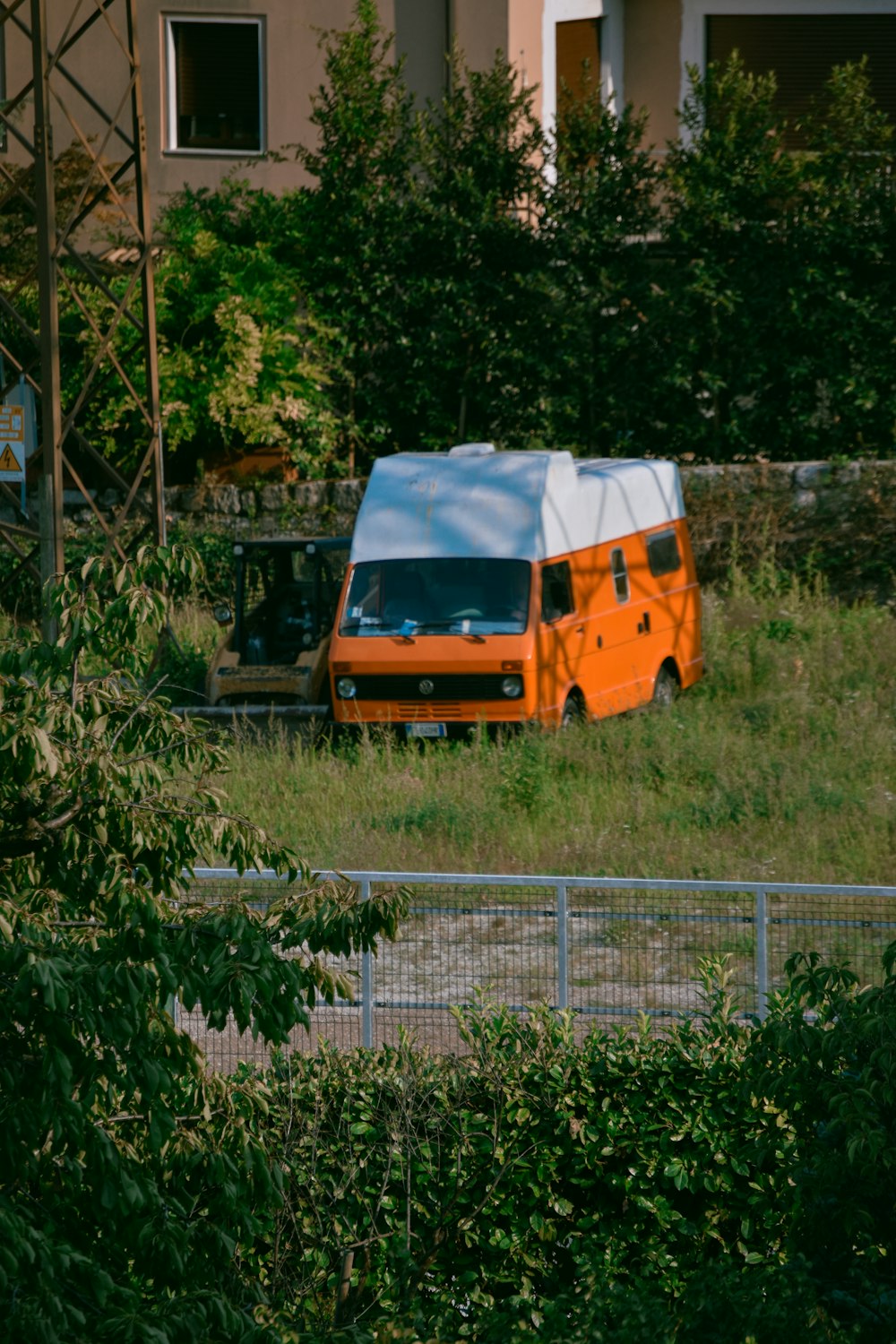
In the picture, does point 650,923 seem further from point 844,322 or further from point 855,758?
point 844,322

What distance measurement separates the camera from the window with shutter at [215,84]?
2597 cm

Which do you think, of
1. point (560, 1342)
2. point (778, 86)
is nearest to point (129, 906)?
point (560, 1342)

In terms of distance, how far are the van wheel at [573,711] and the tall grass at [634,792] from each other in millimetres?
277

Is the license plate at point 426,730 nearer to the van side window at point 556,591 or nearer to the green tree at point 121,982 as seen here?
the van side window at point 556,591

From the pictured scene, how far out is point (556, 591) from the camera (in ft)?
54.9

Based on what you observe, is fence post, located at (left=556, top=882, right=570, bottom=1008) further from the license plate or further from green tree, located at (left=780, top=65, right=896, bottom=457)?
green tree, located at (left=780, top=65, right=896, bottom=457)

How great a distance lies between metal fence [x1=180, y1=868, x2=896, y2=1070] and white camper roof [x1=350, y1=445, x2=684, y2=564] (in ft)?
24.8

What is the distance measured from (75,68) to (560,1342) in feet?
78.0

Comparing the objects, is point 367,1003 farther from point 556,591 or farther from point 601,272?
point 601,272

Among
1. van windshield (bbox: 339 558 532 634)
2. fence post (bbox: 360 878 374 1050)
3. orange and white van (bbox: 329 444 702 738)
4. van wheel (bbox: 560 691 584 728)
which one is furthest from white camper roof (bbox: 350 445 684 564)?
fence post (bbox: 360 878 374 1050)

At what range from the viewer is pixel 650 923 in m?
9.14

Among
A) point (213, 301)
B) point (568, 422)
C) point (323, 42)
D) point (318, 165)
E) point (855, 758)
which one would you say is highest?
point (323, 42)

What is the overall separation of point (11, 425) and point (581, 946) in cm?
948

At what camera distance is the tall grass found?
12.8 meters
